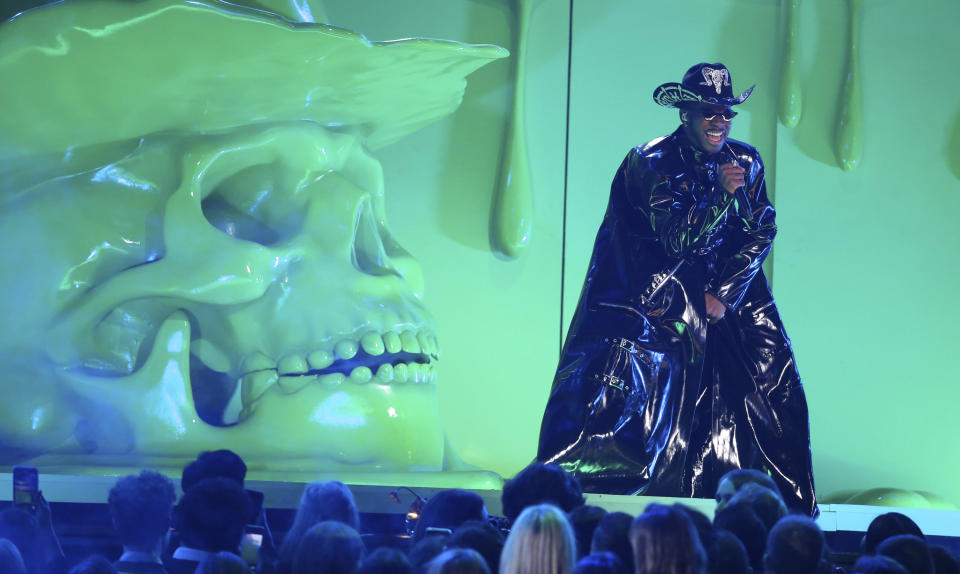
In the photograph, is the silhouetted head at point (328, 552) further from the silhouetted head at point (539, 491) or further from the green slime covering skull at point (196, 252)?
the green slime covering skull at point (196, 252)

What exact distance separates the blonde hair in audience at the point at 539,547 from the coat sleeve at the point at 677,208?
1.50 meters

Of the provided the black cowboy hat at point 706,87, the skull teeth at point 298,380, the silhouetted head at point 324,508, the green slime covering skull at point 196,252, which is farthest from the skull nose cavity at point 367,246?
the silhouetted head at point 324,508

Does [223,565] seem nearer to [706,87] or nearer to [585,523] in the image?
[585,523]

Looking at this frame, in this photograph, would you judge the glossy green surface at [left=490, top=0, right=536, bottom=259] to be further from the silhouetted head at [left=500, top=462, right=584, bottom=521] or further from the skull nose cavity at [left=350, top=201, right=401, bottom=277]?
the silhouetted head at [left=500, top=462, right=584, bottom=521]

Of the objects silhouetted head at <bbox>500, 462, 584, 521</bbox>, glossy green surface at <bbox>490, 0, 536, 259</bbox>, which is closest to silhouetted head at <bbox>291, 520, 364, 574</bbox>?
silhouetted head at <bbox>500, 462, 584, 521</bbox>

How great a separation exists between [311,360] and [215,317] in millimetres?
270

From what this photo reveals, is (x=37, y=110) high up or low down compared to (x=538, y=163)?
down

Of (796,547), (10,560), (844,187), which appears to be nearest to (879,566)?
(796,547)

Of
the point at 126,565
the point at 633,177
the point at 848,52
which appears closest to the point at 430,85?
the point at 633,177

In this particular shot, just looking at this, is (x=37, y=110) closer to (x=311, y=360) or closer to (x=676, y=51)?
(x=311, y=360)

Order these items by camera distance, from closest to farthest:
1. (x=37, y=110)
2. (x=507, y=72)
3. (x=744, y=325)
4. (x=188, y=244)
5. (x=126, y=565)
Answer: (x=126, y=565), (x=37, y=110), (x=188, y=244), (x=744, y=325), (x=507, y=72)

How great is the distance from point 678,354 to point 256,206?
3.67 feet

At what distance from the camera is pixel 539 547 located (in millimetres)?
1231

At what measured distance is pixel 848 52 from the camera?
163 inches
